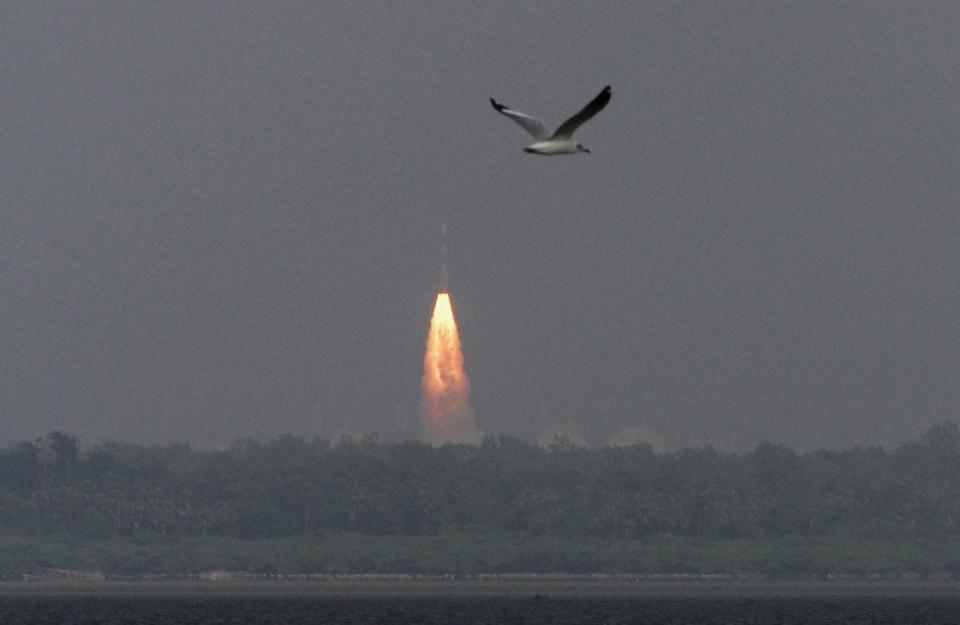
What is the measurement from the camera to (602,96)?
238 feet

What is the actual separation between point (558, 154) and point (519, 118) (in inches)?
94.0

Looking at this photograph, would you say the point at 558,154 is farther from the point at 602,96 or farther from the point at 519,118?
the point at 602,96

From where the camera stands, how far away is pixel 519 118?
266 ft

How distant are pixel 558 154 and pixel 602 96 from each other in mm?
7479

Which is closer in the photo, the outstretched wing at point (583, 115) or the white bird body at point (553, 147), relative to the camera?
the outstretched wing at point (583, 115)

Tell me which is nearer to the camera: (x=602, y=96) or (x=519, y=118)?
(x=602, y=96)

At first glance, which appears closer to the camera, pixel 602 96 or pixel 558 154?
pixel 602 96

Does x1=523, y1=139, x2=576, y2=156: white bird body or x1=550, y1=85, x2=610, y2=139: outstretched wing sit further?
x1=523, y1=139, x2=576, y2=156: white bird body

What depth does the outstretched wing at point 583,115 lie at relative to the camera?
238 feet

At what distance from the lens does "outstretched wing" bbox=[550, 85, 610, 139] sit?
72.5 meters

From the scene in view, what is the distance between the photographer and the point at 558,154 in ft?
261

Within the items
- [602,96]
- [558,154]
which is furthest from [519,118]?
[602,96]

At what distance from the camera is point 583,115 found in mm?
74875

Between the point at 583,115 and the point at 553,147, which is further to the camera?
the point at 553,147
